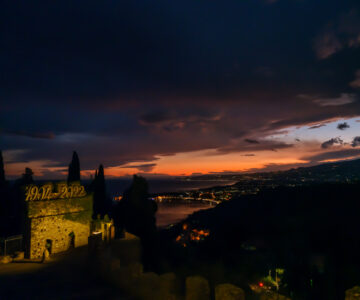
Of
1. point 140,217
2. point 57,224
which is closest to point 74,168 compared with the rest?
point 140,217

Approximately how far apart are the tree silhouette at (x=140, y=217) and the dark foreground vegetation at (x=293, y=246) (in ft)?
15.0

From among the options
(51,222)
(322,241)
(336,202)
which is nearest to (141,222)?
(51,222)

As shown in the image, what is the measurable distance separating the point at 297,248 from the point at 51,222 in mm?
34919

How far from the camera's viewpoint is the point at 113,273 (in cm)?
927

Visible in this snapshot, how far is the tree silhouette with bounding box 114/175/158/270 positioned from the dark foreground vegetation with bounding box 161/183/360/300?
4565 millimetres

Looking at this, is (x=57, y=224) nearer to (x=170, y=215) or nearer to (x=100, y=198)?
(x=100, y=198)

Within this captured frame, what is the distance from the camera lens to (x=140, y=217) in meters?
37.9

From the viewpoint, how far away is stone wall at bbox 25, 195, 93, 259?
1491 centimetres

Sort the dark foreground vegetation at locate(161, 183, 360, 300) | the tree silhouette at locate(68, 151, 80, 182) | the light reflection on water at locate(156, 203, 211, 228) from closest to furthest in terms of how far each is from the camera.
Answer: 1. the dark foreground vegetation at locate(161, 183, 360, 300)
2. the tree silhouette at locate(68, 151, 80, 182)
3. the light reflection on water at locate(156, 203, 211, 228)

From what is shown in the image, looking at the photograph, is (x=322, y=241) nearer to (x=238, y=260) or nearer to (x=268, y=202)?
(x=238, y=260)

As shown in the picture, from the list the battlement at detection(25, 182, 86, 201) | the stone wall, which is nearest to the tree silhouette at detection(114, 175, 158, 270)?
the stone wall

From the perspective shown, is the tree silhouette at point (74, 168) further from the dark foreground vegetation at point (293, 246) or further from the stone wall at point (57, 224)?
the stone wall at point (57, 224)

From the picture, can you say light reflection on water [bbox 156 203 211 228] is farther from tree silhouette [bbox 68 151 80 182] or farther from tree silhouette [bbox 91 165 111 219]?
tree silhouette [bbox 68 151 80 182]

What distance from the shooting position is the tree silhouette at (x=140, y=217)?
1389 inches
